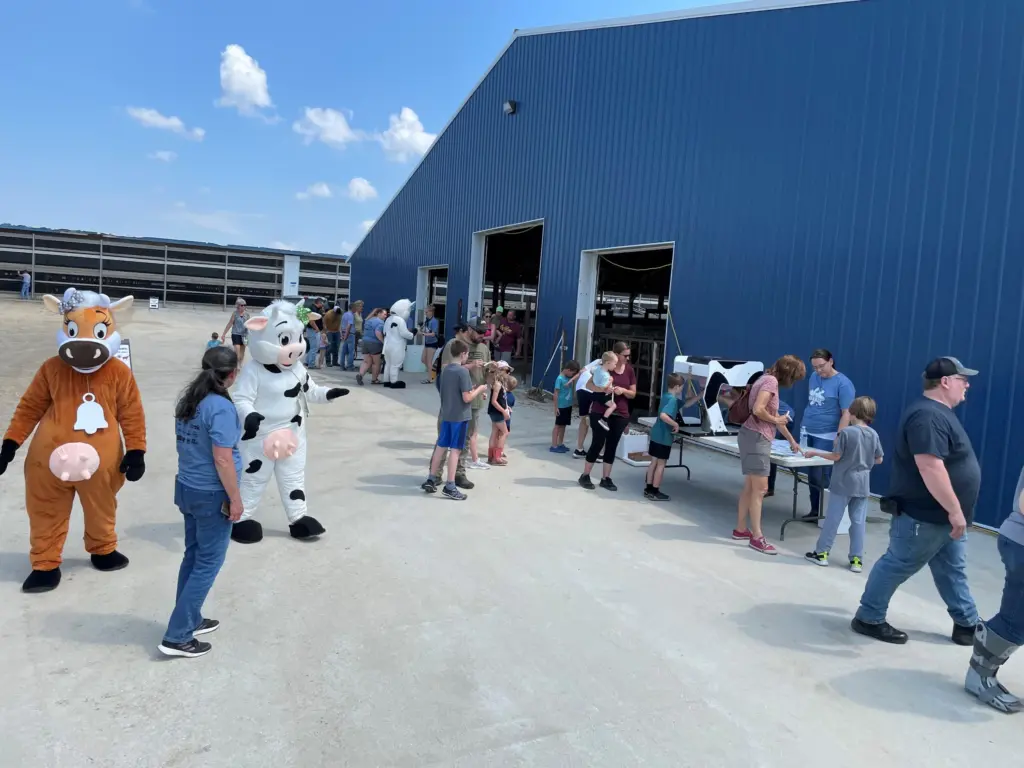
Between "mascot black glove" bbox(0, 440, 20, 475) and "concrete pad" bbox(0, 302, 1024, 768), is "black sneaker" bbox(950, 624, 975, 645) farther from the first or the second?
"mascot black glove" bbox(0, 440, 20, 475)

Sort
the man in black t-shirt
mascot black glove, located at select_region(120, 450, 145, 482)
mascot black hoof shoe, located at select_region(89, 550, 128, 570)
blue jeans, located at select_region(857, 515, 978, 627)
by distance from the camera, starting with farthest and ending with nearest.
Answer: mascot black hoof shoe, located at select_region(89, 550, 128, 570)
mascot black glove, located at select_region(120, 450, 145, 482)
blue jeans, located at select_region(857, 515, 978, 627)
the man in black t-shirt

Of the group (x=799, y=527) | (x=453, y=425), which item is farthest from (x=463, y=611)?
(x=799, y=527)

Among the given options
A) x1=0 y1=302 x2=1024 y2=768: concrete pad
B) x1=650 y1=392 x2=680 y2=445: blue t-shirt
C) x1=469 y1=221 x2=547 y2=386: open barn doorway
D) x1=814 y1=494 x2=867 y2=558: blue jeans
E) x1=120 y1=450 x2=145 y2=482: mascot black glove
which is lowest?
x1=0 y1=302 x2=1024 y2=768: concrete pad

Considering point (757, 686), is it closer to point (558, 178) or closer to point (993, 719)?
point (993, 719)

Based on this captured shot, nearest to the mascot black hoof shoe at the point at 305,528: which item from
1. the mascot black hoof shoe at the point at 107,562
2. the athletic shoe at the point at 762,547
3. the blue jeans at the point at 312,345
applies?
the mascot black hoof shoe at the point at 107,562

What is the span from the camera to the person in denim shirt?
10.8ft

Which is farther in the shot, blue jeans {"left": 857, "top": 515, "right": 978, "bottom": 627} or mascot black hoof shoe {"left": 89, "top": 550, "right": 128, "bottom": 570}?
mascot black hoof shoe {"left": 89, "top": 550, "right": 128, "bottom": 570}

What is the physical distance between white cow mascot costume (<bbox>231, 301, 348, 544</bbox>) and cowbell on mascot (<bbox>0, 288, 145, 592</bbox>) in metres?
0.88

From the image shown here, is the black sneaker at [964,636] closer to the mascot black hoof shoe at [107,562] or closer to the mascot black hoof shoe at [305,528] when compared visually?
the mascot black hoof shoe at [305,528]

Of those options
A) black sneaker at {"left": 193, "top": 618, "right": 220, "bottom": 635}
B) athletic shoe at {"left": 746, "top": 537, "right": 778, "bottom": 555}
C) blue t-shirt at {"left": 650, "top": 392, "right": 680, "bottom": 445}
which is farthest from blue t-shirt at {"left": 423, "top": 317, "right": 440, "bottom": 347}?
black sneaker at {"left": 193, "top": 618, "right": 220, "bottom": 635}

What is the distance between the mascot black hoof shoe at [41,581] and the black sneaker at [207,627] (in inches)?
45.9

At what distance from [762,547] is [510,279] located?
19999mm

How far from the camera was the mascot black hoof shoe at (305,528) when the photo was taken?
5.09 meters

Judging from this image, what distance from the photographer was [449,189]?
701 inches
